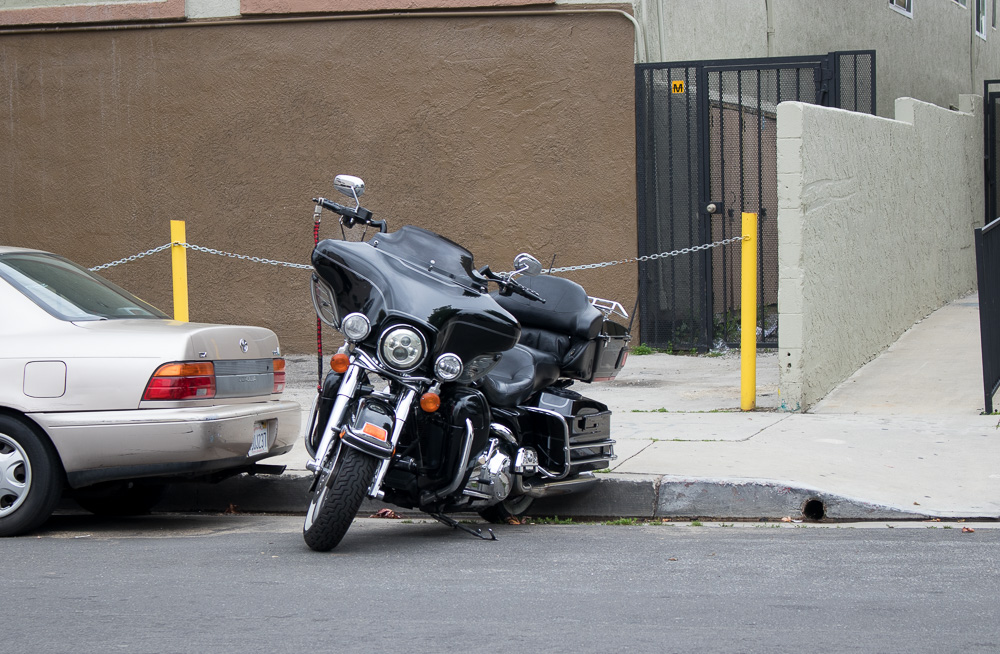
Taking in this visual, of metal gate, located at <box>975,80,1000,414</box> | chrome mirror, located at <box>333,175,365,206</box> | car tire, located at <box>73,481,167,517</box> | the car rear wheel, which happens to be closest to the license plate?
car tire, located at <box>73,481,167,517</box>

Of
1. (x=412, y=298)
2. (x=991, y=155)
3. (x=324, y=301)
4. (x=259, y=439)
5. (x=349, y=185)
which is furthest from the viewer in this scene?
(x=991, y=155)

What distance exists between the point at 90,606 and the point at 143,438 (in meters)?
1.29

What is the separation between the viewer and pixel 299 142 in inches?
503

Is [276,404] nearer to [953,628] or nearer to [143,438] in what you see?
[143,438]

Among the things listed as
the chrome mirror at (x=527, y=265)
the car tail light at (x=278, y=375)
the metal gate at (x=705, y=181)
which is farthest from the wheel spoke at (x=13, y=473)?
the metal gate at (x=705, y=181)

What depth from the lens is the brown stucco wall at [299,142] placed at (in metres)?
12.2

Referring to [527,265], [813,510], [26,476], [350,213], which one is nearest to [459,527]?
[527,265]

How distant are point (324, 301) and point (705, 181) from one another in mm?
6945

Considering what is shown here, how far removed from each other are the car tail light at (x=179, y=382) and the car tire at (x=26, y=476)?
1.91ft

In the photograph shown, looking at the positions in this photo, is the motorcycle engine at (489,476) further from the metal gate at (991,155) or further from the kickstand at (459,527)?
the metal gate at (991,155)

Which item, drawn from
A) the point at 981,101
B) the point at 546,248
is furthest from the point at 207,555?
Result: the point at 981,101

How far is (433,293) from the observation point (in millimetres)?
5547

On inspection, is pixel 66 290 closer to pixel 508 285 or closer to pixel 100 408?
pixel 100 408

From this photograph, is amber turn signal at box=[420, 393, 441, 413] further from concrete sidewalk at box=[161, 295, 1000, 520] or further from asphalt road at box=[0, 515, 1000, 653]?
concrete sidewalk at box=[161, 295, 1000, 520]
